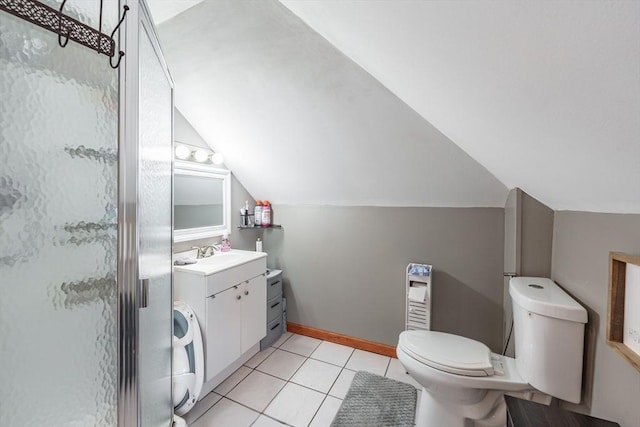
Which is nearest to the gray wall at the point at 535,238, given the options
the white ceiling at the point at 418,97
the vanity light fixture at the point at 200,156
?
the white ceiling at the point at 418,97

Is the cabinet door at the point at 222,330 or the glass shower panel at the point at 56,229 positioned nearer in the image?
the glass shower panel at the point at 56,229

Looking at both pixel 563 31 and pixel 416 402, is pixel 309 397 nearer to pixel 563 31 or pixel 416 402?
pixel 416 402

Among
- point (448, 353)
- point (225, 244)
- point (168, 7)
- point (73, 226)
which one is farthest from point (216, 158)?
point (448, 353)

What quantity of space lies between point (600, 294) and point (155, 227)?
1.75 metres

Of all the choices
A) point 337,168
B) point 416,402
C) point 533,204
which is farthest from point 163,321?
point 533,204

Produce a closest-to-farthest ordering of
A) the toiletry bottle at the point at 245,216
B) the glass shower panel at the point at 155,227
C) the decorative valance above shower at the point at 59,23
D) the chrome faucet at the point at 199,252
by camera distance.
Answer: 1. the decorative valance above shower at the point at 59,23
2. the glass shower panel at the point at 155,227
3. the chrome faucet at the point at 199,252
4. the toiletry bottle at the point at 245,216

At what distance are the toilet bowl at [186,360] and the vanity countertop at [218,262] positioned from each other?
0.76 feet

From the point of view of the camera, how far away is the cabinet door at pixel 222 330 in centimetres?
165

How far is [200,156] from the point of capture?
212cm

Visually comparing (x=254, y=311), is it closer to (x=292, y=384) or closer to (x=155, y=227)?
(x=292, y=384)

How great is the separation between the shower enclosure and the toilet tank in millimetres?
1563

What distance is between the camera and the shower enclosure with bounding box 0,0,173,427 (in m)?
0.47

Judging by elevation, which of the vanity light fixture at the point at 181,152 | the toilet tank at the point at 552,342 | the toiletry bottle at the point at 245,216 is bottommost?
the toilet tank at the point at 552,342

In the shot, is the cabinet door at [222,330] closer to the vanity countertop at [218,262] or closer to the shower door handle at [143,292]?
the vanity countertop at [218,262]
